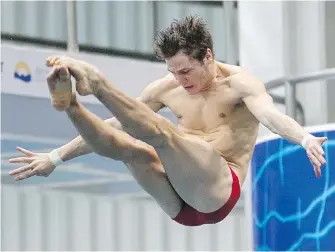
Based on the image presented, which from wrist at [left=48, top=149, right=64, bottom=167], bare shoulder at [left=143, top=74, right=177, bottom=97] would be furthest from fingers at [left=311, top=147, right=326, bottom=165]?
wrist at [left=48, top=149, right=64, bottom=167]

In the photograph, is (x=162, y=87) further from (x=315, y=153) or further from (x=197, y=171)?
(x=315, y=153)

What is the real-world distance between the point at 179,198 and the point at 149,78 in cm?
315

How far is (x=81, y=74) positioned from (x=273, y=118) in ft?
3.01

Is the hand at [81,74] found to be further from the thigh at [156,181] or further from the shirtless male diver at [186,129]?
the thigh at [156,181]

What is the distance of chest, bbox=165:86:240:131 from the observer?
477 cm

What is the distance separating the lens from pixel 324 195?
6.24 meters

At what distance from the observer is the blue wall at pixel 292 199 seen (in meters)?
6.24

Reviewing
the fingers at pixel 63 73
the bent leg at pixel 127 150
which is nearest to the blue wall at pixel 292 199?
the bent leg at pixel 127 150

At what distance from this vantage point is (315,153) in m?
4.11

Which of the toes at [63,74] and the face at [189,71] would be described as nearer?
the toes at [63,74]

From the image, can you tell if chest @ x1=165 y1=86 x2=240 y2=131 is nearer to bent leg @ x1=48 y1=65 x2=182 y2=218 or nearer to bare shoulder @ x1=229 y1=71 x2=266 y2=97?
bare shoulder @ x1=229 y1=71 x2=266 y2=97

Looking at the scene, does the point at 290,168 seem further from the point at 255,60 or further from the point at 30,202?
the point at 30,202

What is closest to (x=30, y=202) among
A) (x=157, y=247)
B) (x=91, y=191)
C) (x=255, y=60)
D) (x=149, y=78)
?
(x=91, y=191)

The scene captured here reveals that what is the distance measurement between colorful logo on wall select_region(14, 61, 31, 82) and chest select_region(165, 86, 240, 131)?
2549 mm
